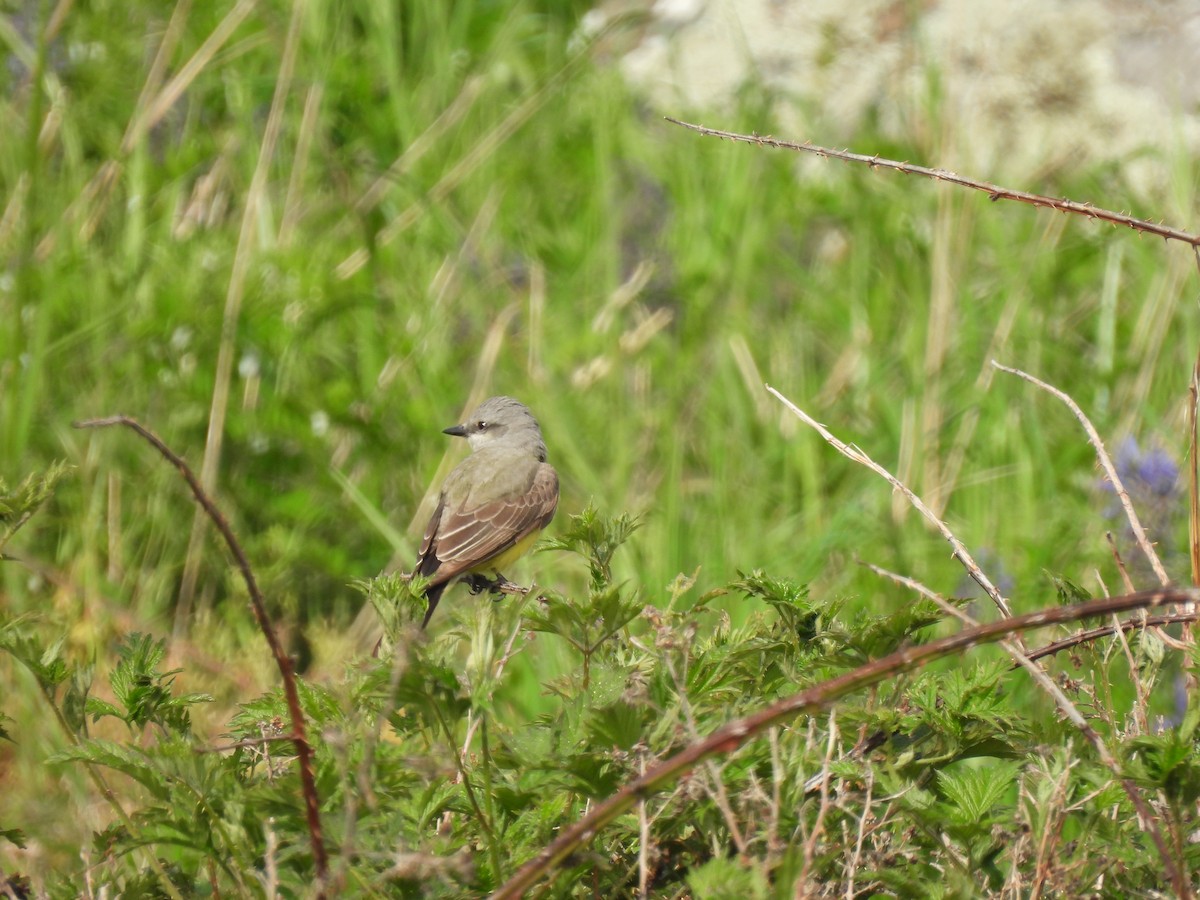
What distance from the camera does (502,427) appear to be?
513cm

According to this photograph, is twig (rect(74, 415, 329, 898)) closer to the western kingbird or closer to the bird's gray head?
the western kingbird

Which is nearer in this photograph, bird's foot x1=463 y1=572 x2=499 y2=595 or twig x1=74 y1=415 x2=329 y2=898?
twig x1=74 y1=415 x2=329 y2=898

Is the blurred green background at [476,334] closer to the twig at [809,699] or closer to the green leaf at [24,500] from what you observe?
the green leaf at [24,500]

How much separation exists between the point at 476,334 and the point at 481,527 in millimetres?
1314

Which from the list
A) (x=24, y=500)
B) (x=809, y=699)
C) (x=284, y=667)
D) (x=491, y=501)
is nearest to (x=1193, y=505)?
(x=809, y=699)

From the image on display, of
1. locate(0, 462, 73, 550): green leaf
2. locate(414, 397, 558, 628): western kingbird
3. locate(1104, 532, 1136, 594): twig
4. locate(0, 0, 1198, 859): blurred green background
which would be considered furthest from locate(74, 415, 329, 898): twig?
locate(414, 397, 558, 628): western kingbird

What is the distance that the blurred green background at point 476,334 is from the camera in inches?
186

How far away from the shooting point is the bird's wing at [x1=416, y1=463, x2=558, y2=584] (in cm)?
452

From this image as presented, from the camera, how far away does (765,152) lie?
6.70 metres

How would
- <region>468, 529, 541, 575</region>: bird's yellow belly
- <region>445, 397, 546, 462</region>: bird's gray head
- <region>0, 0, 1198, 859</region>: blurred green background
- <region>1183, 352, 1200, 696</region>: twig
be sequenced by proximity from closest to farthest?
1. <region>1183, 352, 1200, 696</region>: twig
2. <region>0, 0, 1198, 859</region>: blurred green background
3. <region>468, 529, 541, 575</region>: bird's yellow belly
4. <region>445, 397, 546, 462</region>: bird's gray head

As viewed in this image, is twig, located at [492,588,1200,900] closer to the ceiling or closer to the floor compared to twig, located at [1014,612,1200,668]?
closer to the ceiling

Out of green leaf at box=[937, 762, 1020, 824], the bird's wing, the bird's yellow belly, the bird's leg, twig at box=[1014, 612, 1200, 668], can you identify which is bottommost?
the bird's leg

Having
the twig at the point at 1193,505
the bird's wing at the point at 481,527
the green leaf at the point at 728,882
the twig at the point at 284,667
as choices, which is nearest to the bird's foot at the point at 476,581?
the bird's wing at the point at 481,527

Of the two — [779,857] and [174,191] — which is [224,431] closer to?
[174,191]
